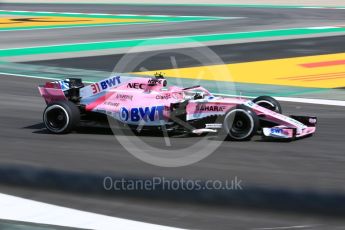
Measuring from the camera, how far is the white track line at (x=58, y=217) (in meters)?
6.80

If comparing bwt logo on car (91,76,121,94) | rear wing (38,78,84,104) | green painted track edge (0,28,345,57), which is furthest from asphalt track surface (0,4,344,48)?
bwt logo on car (91,76,121,94)

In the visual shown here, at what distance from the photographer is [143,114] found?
34.4ft

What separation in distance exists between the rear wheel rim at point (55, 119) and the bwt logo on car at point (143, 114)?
85cm

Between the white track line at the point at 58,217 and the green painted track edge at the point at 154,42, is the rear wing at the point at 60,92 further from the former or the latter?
the green painted track edge at the point at 154,42

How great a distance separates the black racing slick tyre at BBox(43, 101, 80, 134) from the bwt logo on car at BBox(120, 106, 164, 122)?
0.70 m

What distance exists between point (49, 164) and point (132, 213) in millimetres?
2194

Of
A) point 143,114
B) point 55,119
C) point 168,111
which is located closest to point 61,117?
point 55,119

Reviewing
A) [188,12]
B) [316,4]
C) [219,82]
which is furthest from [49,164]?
[316,4]

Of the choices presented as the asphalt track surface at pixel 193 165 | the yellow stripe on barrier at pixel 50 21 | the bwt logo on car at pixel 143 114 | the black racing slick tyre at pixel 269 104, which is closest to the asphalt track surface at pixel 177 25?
the yellow stripe on barrier at pixel 50 21

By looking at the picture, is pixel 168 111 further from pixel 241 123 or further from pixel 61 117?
pixel 61 117

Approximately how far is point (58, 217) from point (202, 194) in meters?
1.52

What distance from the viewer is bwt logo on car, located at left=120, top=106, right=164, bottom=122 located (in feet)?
34.2

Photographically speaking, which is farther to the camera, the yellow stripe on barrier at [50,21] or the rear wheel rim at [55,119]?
the yellow stripe on barrier at [50,21]

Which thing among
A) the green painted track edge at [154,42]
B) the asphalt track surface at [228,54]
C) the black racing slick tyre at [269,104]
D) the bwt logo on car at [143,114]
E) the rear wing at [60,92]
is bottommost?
the bwt logo on car at [143,114]
